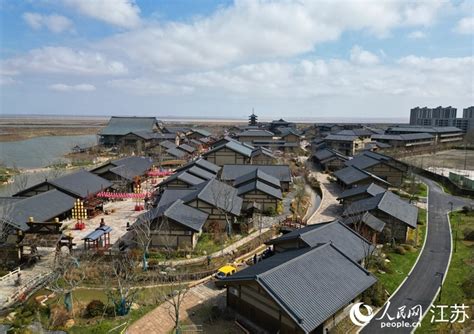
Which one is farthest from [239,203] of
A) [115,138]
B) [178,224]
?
[115,138]

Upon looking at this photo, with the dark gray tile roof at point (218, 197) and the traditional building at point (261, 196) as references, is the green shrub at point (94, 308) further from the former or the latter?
the traditional building at point (261, 196)

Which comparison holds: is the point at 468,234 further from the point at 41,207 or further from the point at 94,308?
the point at 41,207

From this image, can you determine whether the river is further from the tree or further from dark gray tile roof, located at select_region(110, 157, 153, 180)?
the tree

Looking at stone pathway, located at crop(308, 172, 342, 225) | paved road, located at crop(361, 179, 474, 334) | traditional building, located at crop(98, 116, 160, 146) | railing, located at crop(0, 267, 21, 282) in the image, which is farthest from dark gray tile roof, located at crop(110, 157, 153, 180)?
paved road, located at crop(361, 179, 474, 334)

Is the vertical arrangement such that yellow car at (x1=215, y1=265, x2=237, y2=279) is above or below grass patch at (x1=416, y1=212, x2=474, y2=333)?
above

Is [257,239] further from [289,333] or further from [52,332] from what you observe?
[52,332]
